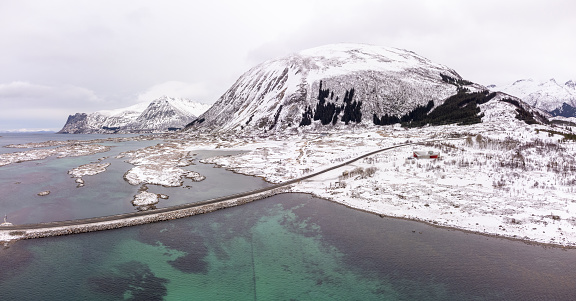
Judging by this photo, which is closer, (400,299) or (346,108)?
(400,299)

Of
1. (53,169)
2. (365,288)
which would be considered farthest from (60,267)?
(53,169)

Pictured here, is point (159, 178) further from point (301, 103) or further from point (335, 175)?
point (301, 103)

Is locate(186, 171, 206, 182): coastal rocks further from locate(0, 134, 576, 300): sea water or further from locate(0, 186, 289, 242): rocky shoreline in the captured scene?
locate(0, 134, 576, 300): sea water

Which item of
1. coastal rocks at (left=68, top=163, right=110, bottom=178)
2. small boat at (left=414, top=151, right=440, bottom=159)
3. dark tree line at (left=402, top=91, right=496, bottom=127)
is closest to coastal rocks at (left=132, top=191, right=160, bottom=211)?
coastal rocks at (left=68, top=163, right=110, bottom=178)

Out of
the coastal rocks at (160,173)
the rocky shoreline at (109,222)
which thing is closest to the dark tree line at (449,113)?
the coastal rocks at (160,173)

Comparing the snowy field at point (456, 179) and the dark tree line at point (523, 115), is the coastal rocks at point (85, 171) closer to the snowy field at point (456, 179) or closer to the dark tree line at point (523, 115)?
the snowy field at point (456, 179)

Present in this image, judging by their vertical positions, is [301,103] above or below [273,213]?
above
